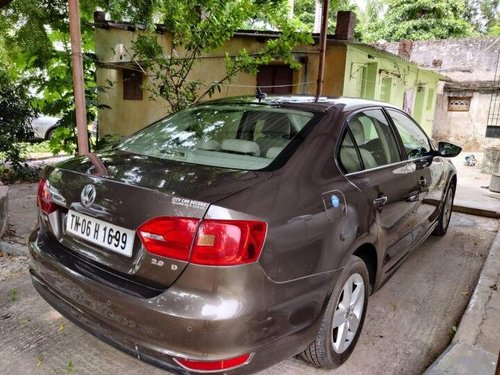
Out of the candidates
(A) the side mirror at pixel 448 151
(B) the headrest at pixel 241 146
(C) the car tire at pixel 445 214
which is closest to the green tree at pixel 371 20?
(C) the car tire at pixel 445 214

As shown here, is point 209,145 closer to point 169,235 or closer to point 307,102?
point 307,102

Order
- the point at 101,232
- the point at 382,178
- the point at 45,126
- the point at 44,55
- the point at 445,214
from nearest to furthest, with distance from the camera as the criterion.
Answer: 1. the point at 101,232
2. the point at 382,178
3. the point at 445,214
4. the point at 44,55
5. the point at 45,126

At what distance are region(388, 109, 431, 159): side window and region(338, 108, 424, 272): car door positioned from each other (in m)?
0.20

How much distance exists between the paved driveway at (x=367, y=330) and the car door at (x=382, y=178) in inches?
15.4

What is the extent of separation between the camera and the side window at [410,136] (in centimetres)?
329

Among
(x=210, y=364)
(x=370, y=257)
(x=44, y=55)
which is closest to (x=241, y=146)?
(x=370, y=257)

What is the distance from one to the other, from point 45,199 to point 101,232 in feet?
1.87

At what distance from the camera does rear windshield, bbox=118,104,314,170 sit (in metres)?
2.25

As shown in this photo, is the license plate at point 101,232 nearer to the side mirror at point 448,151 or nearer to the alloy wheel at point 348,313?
the alloy wheel at point 348,313

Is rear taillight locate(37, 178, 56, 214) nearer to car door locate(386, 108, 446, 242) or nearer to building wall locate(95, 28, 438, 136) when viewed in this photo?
car door locate(386, 108, 446, 242)

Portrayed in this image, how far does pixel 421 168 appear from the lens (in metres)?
3.32

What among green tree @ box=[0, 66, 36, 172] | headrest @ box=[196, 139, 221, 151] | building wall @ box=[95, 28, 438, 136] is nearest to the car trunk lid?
headrest @ box=[196, 139, 221, 151]

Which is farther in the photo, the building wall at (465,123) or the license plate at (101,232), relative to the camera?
the building wall at (465,123)

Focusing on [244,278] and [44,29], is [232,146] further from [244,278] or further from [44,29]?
[44,29]
